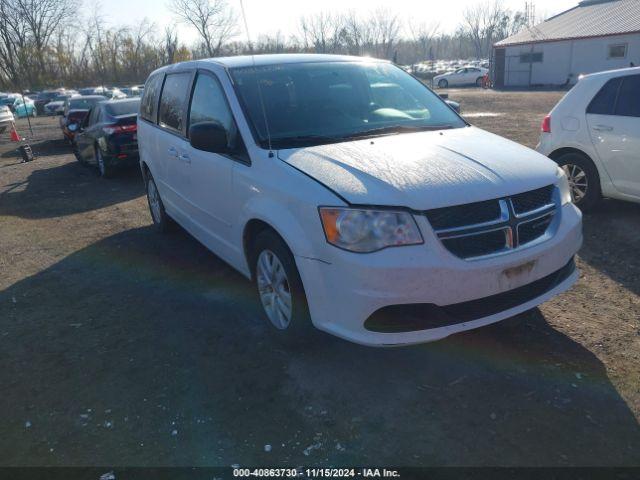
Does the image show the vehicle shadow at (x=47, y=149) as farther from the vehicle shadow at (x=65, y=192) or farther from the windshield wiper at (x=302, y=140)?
the windshield wiper at (x=302, y=140)

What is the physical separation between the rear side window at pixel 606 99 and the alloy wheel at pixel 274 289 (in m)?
4.23

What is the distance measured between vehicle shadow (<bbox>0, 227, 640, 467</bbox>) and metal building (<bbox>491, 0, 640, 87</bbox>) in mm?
34753

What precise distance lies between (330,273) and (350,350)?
937mm

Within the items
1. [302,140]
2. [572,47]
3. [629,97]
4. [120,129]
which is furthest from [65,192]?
[572,47]

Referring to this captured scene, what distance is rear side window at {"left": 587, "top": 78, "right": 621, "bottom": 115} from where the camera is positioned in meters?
5.45

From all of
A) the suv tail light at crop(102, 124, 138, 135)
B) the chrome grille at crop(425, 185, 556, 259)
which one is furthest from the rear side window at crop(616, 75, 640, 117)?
the suv tail light at crop(102, 124, 138, 135)

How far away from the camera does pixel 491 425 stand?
2703 millimetres

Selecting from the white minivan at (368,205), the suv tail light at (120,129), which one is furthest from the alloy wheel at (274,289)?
the suv tail light at (120,129)

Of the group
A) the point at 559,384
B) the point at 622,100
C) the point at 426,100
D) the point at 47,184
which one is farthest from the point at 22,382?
the point at 47,184

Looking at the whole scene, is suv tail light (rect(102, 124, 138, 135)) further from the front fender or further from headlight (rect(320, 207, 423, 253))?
headlight (rect(320, 207, 423, 253))

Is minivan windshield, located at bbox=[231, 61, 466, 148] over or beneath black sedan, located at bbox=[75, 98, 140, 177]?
over

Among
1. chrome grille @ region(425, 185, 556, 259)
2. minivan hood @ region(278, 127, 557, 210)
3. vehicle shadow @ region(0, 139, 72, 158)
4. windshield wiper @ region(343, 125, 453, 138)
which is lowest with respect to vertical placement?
vehicle shadow @ region(0, 139, 72, 158)

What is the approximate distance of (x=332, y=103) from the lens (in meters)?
3.95

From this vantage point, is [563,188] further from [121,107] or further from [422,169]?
[121,107]
